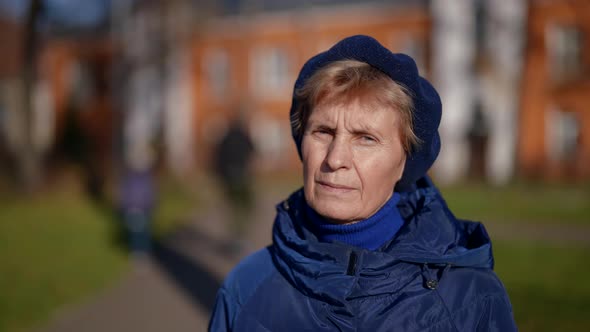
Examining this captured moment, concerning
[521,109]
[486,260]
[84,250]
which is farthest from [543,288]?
[521,109]

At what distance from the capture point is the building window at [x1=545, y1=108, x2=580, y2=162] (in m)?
22.9

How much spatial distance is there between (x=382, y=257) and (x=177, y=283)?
603 centimetres

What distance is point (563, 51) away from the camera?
23438 mm

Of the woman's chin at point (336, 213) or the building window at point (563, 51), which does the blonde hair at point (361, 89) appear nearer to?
the woman's chin at point (336, 213)

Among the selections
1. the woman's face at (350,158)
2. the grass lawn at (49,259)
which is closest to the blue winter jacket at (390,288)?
the woman's face at (350,158)

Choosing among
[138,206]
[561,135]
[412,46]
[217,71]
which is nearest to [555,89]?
[561,135]

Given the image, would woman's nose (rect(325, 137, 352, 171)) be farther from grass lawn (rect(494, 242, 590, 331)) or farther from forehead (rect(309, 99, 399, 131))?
grass lawn (rect(494, 242, 590, 331))

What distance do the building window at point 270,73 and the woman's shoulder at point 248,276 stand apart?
27138 millimetres

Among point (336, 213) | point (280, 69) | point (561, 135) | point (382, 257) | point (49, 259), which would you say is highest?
point (280, 69)

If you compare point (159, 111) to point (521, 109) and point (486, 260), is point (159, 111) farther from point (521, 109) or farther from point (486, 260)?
point (486, 260)

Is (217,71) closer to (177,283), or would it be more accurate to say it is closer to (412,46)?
(412,46)

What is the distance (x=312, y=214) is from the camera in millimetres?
1811

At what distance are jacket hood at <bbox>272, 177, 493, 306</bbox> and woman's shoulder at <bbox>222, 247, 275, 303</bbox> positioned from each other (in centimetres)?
6

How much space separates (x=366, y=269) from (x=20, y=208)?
13715mm
